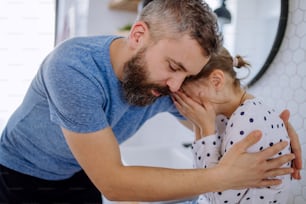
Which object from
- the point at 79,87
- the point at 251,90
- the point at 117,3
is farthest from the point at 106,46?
the point at 117,3

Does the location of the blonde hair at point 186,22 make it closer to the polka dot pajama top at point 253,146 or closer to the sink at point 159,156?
the polka dot pajama top at point 253,146

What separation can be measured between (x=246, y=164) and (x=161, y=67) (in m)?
0.22

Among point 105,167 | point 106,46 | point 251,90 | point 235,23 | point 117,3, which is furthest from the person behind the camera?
point 117,3

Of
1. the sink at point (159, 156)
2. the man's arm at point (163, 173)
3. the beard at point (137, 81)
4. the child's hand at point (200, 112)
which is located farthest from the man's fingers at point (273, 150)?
the sink at point (159, 156)

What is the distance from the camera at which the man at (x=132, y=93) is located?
55cm

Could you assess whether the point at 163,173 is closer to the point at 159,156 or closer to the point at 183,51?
the point at 183,51

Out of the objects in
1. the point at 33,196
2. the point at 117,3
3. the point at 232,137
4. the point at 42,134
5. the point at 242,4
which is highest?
the point at 242,4

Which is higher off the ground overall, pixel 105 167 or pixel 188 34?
pixel 188 34

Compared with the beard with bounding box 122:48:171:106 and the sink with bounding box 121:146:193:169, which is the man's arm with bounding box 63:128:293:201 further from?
the sink with bounding box 121:146:193:169

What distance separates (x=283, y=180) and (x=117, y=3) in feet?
3.59

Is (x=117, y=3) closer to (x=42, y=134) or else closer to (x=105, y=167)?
(x=42, y=134)

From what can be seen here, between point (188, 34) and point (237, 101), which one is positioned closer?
point (188, 34)

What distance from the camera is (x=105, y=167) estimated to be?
564 millimetres

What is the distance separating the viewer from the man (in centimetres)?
55
